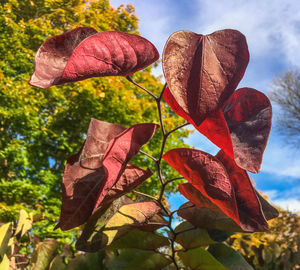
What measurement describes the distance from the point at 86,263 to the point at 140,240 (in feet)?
0.36

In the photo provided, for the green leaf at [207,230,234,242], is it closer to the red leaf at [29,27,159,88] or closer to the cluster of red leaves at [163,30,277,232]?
the cluster of red leaves at [163,30,277,232]

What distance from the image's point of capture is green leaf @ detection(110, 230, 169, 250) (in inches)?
12.4

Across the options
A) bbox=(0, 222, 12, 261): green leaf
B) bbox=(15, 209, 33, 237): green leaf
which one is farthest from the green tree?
bbox=(0, 222, 12, 261): green leaf

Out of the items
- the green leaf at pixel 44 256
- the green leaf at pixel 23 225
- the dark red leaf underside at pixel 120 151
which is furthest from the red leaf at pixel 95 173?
the green leaf at pixel 23 225

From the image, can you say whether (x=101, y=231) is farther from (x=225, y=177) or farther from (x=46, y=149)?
(x=46, y=149)

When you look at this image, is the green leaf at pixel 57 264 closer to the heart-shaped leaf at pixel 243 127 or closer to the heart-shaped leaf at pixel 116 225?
the heart-shaped leaf at pixel 116 225

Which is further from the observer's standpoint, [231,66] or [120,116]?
[120,116]

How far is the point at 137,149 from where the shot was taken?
0.25 meters

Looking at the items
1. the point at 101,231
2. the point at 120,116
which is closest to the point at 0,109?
the point at 120,116

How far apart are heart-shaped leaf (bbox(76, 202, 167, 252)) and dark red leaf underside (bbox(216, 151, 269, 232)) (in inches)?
3.2

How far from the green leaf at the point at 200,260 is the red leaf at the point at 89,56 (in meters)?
0.20

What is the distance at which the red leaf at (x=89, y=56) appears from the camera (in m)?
0.21

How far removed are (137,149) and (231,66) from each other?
0.32 feet

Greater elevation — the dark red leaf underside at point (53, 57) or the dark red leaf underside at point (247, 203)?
the dark red leaf underside at point (53, 57)
